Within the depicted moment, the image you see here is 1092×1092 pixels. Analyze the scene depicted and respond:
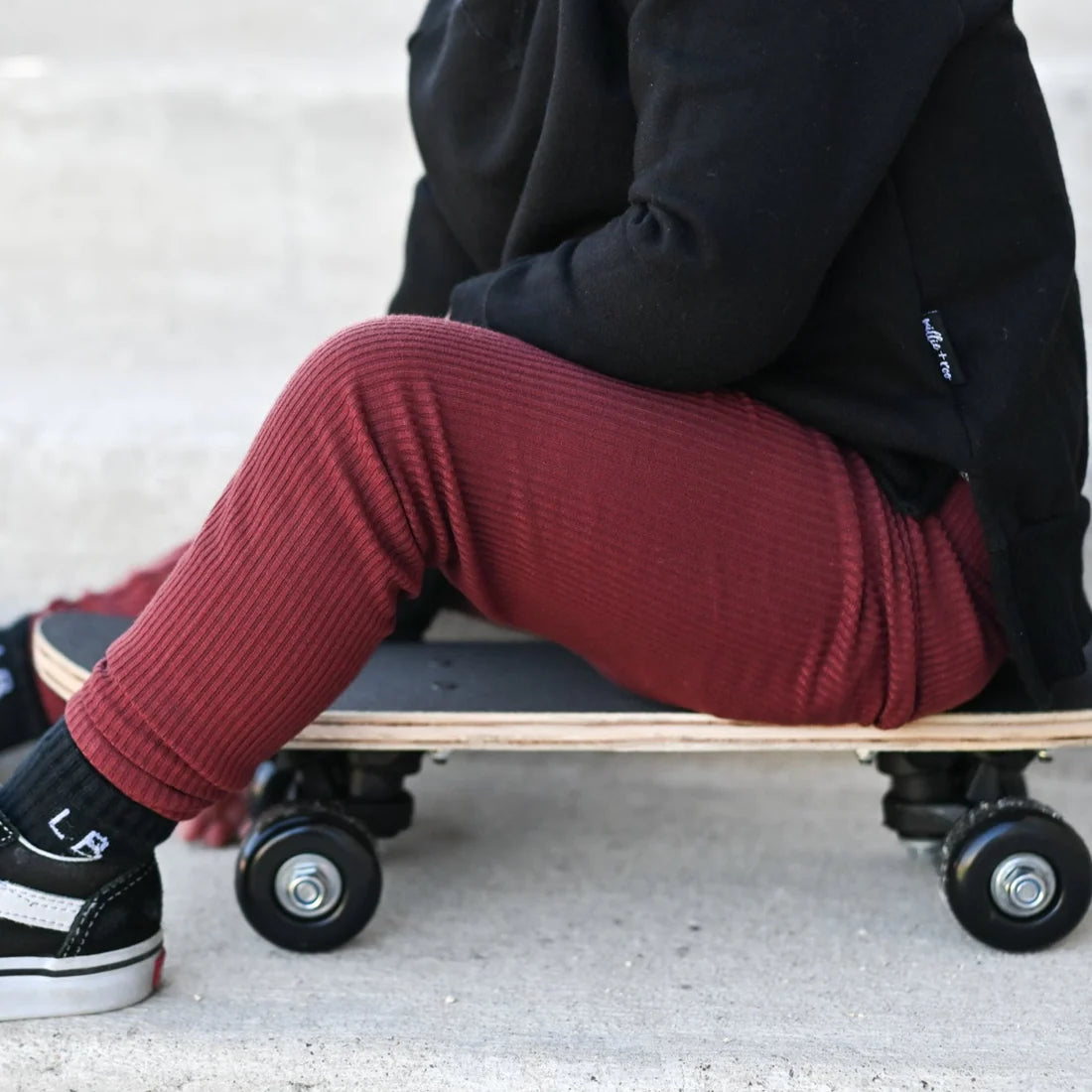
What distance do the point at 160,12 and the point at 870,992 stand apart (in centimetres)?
179

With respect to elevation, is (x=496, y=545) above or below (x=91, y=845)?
above

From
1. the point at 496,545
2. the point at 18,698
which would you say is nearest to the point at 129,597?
the point at 18,698

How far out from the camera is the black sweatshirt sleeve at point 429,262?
4.97ft

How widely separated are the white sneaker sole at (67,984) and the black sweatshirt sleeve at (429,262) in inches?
28.4

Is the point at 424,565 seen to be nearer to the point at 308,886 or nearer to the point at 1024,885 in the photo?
the point at 308,886

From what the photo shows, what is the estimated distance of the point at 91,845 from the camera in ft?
3.62

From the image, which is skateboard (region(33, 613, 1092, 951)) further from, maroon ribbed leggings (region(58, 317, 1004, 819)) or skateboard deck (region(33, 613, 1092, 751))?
maroon ribbed leggings (region(58, 317, 1004, 819))

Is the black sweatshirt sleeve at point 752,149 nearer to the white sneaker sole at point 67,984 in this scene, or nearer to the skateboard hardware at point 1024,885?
the skateboard hardware at point 1024,885

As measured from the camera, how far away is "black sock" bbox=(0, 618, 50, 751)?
1.66 m

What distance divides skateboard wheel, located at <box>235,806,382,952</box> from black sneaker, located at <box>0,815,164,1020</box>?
0.40 feet

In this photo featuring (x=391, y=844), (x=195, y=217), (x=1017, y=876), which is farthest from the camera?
(x=195, y=217)

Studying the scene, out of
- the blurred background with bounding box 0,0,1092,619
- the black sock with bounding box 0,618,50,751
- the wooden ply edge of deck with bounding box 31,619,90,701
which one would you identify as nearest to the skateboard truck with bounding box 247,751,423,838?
the wooden ply edge of deck with bounding box 31,619,90,701

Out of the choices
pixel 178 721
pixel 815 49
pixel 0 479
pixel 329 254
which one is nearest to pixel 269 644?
pixel 178 721

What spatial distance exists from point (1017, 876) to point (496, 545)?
1.83 ft
